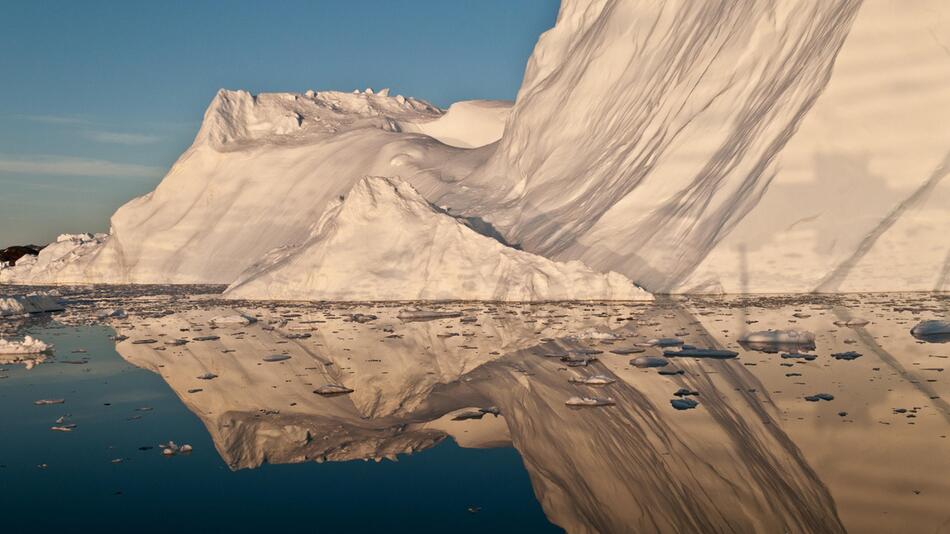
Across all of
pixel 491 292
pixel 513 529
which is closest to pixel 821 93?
pixel 491 292

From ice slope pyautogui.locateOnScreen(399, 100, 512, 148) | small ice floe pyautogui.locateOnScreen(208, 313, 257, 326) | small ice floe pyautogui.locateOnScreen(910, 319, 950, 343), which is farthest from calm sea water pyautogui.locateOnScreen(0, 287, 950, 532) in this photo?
ice slope pyautogui.locateOnScreen(399, 100, 512, 148)

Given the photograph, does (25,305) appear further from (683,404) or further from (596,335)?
(683,404)

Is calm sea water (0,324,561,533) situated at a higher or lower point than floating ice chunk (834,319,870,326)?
higher

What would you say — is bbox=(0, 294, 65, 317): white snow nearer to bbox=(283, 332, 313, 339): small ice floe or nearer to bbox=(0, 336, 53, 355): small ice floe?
bbox=(0, 336, 53, 355): small ice floe

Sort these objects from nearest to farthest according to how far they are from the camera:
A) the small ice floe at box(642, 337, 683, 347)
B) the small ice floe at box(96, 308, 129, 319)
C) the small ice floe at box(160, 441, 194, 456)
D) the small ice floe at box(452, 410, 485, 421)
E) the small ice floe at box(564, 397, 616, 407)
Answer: the small ice floe at box(160, 441, 194, 456)
the small ice floe at box(452, 410, 485, 421)
the small ice floe at box(564, 397, 616, 407)
the small ice floe at box(642, 337, 683, 347)
the small ice floe at box(96, 308, 129, 319)

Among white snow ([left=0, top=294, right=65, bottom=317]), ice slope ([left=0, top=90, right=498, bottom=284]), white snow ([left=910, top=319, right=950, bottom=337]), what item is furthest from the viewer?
ice slope ([left=0, top=90, right=498, bottom=284])

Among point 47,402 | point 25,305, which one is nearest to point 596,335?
point 47,402

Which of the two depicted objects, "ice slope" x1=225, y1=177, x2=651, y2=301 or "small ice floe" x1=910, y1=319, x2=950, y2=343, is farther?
"ice slope" x1=225, y1=177, x2=651, y2=301
